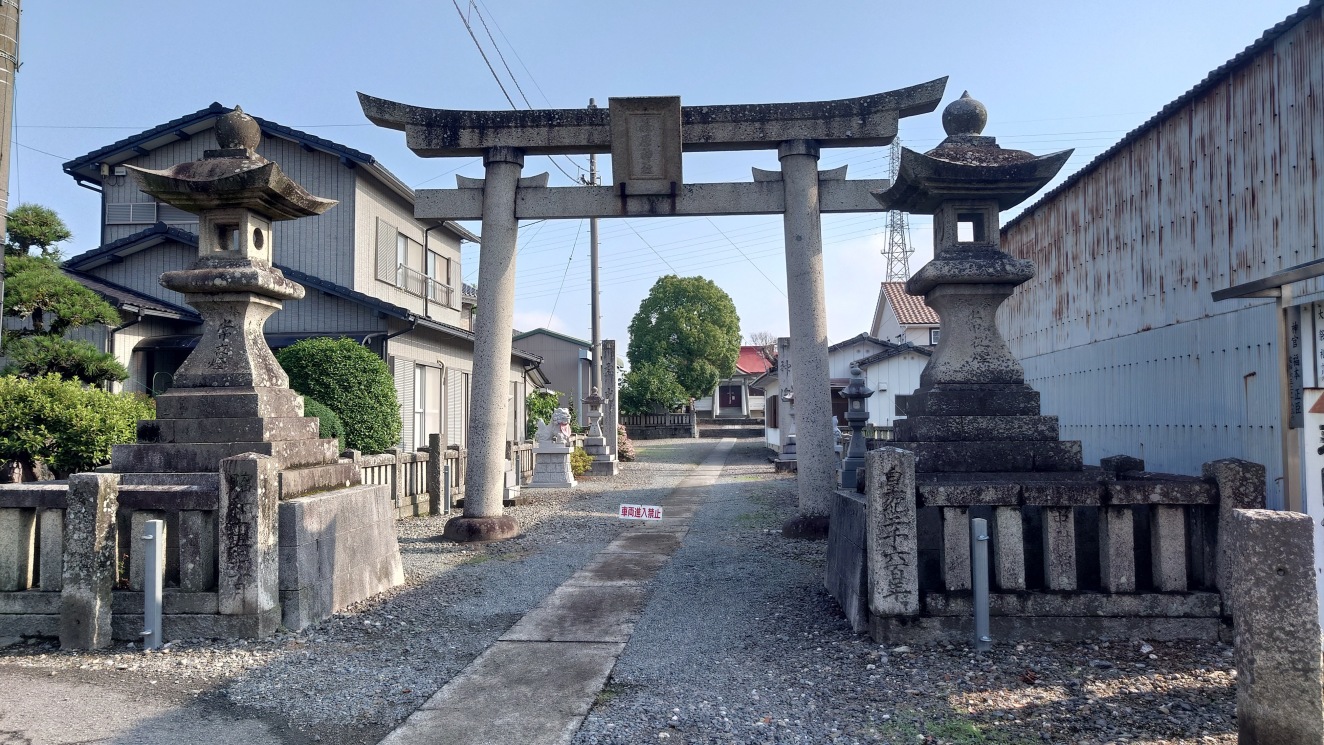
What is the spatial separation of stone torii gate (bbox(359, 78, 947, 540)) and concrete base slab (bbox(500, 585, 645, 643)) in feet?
10.3

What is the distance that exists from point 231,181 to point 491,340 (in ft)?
13.3

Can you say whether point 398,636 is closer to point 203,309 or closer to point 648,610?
point 648,610

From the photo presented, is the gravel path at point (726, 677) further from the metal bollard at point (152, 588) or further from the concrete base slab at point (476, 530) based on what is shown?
the concrete base slab at point (476, 530)

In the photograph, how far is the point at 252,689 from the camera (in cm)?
477

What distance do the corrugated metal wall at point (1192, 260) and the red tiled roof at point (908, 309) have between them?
19.4m

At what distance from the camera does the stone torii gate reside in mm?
9953

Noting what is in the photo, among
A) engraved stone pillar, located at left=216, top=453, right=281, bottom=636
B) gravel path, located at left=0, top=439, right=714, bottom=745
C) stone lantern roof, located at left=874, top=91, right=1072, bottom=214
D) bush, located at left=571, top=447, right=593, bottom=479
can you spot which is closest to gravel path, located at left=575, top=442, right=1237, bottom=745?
gravel path, located at left=0, top=439, right=714, bottom=745

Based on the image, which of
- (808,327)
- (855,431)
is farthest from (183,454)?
(855,431)

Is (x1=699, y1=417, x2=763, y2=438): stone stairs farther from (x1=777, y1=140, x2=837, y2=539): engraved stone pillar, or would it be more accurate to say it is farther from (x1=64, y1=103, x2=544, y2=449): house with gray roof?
(x1=777, y1=140, x2=837, y2=539): engraved stone pillar

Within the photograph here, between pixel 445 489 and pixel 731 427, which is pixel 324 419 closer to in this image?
pixel 445 489

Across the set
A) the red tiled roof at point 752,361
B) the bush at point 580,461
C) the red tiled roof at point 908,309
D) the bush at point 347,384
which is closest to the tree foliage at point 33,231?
the bush at point 347,384

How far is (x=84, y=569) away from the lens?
5.40m

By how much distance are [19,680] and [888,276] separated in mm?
50249

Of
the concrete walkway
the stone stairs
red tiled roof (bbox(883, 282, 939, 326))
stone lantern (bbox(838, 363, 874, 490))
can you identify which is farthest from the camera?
Result: the stone stairs
